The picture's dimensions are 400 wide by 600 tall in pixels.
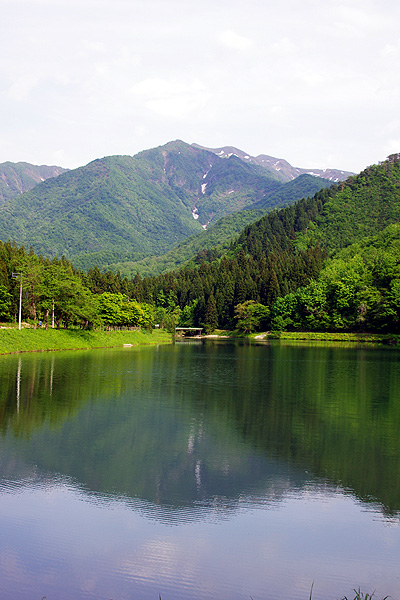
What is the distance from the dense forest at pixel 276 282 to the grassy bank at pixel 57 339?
2864 mm

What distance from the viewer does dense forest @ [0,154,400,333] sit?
64000mm

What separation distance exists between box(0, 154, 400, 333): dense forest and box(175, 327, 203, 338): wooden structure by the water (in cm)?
211

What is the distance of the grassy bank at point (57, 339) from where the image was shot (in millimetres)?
46875

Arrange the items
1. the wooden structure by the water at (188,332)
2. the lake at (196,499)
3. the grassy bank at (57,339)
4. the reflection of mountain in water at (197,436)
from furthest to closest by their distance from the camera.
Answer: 1. the wooden structure by the water at (188,332)
2. the grassy bank at (57,339)
3. the reflection of mountain in water at (197,436)
4. the lake at (196,499)

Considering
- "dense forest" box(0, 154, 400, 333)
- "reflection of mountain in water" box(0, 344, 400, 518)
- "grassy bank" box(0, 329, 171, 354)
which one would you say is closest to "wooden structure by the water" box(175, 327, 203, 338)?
"dense forest" box(0, 154, 400, 333)

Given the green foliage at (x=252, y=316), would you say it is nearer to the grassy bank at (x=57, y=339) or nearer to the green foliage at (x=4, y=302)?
the grassy bank at (x=57, y=339)

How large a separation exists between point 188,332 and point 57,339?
70.3 meters

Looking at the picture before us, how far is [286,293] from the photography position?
11319cm

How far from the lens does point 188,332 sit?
406ft

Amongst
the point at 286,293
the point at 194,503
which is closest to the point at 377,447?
the point at 194,503

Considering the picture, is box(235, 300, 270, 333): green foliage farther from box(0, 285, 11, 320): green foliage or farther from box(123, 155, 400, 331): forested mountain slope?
box(0, 285, 11, 320): green foliage

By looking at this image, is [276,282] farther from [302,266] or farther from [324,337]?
[324,337]

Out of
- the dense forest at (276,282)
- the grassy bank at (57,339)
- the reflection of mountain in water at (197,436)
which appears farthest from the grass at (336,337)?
the reflection of mountain in water at (197,436)

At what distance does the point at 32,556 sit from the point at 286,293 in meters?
108
